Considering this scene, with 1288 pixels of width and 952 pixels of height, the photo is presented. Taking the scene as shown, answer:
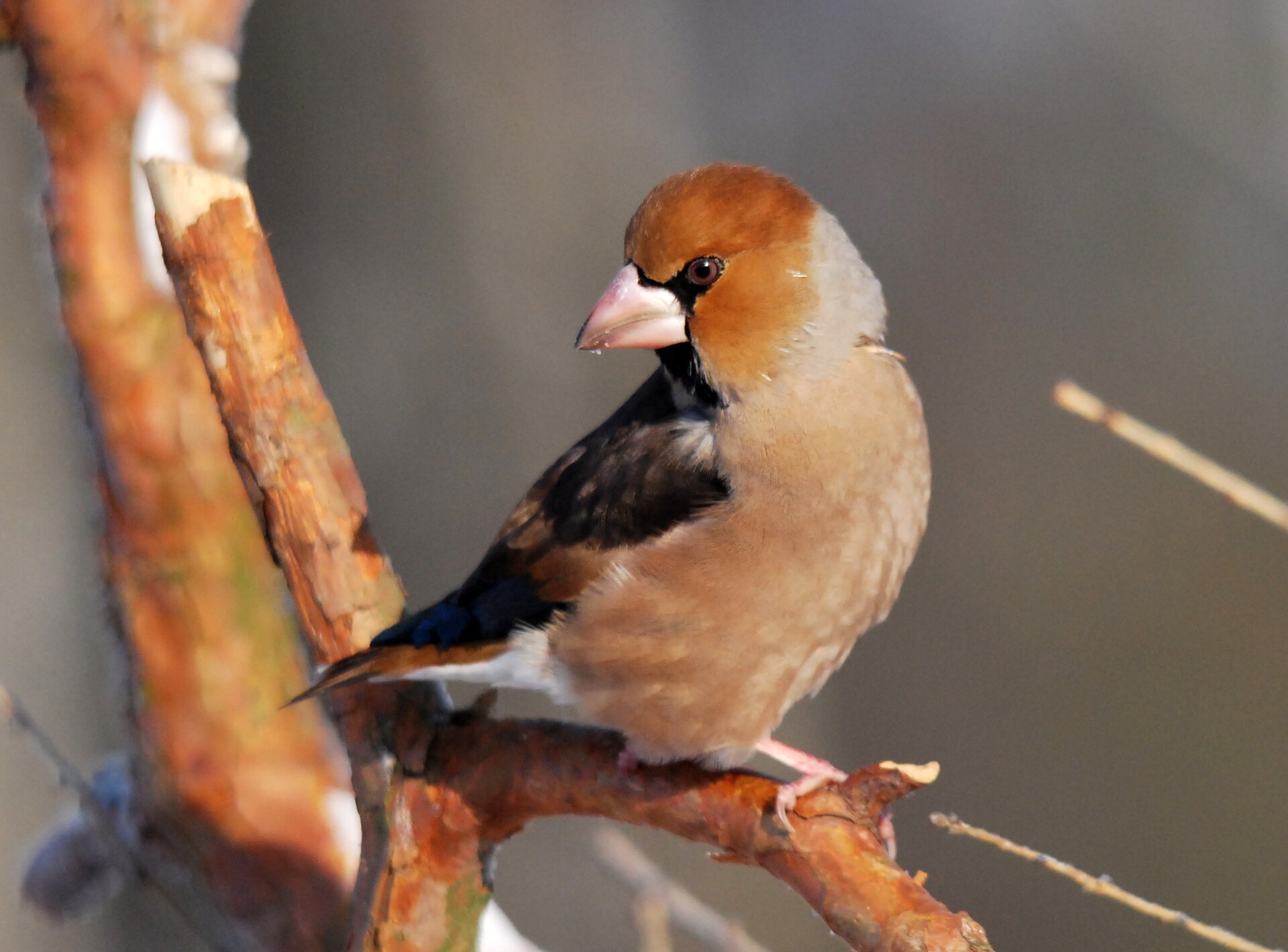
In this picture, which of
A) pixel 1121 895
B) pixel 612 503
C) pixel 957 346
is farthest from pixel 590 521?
pixel 957 346

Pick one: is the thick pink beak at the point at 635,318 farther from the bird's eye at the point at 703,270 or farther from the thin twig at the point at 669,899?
the thin twig at the point at 669,899

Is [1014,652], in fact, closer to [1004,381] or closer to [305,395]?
[1004,381]

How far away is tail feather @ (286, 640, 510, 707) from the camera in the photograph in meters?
1.79

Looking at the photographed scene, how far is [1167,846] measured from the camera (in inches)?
204

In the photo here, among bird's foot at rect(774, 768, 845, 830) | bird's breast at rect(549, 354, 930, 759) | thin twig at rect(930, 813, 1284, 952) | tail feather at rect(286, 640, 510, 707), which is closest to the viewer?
thin twig at rect(930, 813, 1284, 952)

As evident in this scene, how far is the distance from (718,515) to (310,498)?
600 mm

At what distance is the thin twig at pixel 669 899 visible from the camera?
2029 millimetres

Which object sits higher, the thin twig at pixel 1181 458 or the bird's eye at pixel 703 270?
the bird's eye at pixel 703 270

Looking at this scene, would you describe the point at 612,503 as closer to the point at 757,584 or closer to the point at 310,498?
the point at 757,584

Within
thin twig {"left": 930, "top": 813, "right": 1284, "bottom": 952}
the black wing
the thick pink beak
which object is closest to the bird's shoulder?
the black wing

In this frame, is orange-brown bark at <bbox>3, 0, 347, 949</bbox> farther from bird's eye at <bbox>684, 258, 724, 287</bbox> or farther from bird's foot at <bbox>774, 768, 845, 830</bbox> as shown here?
bird's foot at <bbox>774, 768, 845, 830</bbox>

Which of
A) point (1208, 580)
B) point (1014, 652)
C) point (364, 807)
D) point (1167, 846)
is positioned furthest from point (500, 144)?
point (364, 807)

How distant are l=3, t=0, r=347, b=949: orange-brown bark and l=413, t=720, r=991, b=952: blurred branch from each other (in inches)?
24.1

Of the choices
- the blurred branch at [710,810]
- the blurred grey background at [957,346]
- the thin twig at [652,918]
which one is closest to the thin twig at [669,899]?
the thin twig at [652,918]
